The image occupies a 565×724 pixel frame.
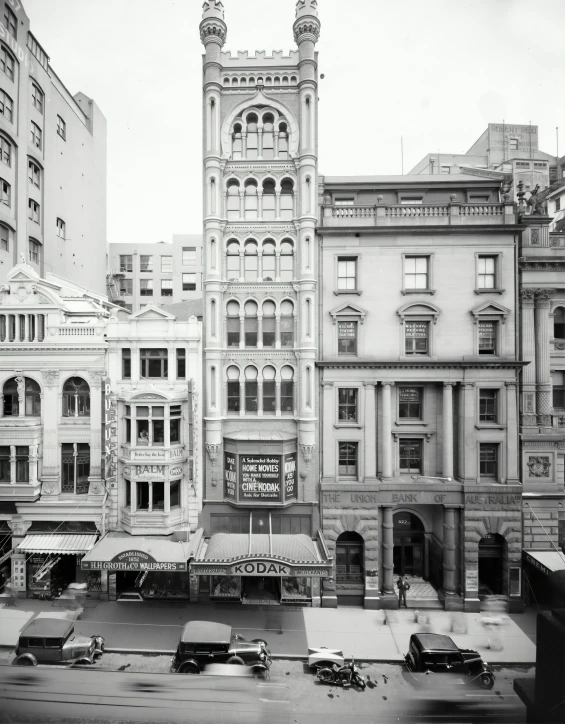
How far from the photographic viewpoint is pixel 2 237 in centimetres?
1280

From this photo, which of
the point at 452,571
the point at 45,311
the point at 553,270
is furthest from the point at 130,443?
the point at 553,270

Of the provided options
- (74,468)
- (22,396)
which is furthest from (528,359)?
(22,396)

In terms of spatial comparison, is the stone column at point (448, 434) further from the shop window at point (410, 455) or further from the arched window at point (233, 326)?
the arched window at point (233, 326)

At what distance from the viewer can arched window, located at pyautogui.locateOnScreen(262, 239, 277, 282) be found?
17.7 metres

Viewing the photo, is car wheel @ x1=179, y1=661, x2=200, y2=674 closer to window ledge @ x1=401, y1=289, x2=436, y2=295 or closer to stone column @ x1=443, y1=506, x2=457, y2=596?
stone column @ x1=443, y1=506, x2=457, y2=596

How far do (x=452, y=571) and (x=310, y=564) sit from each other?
714 cm

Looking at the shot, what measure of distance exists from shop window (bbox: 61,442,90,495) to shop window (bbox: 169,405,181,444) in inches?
153

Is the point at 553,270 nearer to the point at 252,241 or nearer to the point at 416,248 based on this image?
the point at 416,248

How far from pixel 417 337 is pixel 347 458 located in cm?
653

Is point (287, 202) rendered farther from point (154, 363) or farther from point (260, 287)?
point (154, 363)

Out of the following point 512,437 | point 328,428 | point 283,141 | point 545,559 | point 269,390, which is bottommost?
point 545,559

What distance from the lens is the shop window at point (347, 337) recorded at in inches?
696

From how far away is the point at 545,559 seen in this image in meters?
15.9

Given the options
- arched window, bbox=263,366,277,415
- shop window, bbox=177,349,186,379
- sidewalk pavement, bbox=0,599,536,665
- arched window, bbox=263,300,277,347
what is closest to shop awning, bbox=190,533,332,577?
sidewalk pavement, bbox=0,599,536,665
